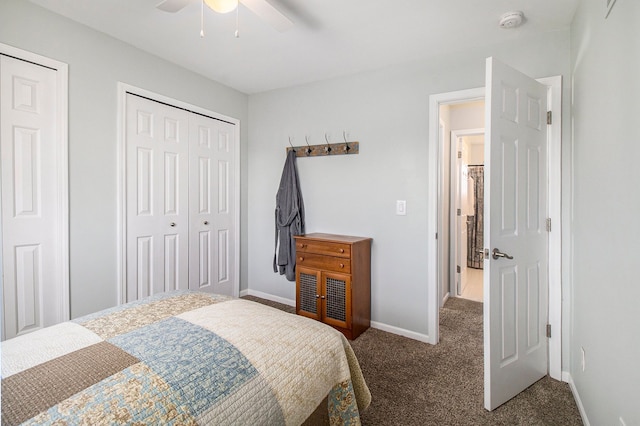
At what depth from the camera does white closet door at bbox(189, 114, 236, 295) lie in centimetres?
319

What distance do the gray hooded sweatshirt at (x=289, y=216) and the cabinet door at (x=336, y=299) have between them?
63 cm

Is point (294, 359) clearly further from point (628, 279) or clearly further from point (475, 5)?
point (475, 5)

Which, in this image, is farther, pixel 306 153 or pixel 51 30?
pixel 306 153

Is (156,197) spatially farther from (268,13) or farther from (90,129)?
(268,13)

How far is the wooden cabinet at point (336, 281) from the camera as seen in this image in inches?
108

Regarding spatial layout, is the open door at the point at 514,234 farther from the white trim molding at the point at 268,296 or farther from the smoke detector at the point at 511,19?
the white trim molding at the point at 268,296

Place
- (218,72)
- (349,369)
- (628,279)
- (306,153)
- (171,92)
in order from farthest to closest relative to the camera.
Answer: (306,153), (218,72), (171,92), (349,369), (628,279)

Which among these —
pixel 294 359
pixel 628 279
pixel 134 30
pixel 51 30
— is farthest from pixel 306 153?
pixel 628 279

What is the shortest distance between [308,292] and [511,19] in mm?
2645

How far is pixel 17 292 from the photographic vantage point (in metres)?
2.07

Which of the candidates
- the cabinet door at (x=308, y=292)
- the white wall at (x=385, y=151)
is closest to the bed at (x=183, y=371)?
the cabinet door at (x=308, y=292)

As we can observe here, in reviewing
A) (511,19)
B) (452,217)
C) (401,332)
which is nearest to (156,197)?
(401,332)

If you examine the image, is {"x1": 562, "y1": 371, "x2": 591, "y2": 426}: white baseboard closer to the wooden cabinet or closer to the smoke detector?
the wooden cabinet

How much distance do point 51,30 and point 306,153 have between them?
2170 mm
